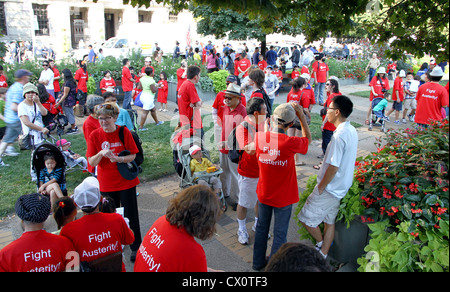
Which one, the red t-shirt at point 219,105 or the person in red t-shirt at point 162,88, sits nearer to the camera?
the red t-shirt at point 219,105

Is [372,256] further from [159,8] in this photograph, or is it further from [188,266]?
[159,8]

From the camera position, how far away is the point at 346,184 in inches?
146

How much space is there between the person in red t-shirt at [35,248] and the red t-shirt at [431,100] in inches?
275

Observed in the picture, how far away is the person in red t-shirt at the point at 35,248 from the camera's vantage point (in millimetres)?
2410

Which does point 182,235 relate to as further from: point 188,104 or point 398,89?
point 398,89

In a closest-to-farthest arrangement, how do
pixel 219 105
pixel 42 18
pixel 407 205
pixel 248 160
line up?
pixel 407 205 < pixel 248 160 < pixel 219 105 < pixel 42 18

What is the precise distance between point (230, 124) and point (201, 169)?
2.68 feet

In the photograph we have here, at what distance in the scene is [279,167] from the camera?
11.7 feet

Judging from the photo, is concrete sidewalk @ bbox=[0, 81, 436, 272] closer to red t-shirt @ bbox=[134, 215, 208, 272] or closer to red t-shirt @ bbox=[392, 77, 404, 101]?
red t-shirt @ bbox=[134, 215, 208, 272]

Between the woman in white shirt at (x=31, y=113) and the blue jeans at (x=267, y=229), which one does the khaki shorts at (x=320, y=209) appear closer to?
the blue jeans at (x=267, y=229)

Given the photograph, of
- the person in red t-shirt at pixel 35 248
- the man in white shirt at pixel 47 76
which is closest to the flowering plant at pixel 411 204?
the person in red t-shirt at pixel 35 248

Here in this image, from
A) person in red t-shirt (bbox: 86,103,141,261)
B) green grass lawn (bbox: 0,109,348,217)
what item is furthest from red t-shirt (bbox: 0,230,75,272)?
green grass lawn (bbox: 0,109,348,217)

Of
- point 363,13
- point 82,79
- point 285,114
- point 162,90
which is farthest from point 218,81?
point 285,114

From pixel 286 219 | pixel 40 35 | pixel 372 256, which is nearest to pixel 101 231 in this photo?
pixel 286 219
